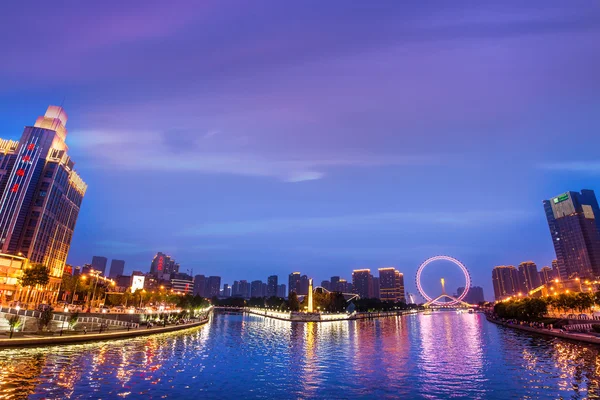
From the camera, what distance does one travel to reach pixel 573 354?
52.0 m

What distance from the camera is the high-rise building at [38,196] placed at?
119m

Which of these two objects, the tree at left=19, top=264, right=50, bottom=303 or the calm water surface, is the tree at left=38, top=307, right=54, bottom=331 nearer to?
the calm water surface

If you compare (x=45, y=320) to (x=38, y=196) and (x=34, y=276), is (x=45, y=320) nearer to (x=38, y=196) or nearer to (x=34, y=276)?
(x=34, y=276)

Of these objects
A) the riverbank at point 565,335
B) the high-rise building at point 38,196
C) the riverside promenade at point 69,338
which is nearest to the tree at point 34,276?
the riverside promenade at point 69,338

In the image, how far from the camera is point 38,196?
12569 cm

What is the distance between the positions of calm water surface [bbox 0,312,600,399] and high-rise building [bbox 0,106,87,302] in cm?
9033

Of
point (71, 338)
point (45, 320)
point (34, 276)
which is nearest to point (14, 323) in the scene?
point (45, 320)

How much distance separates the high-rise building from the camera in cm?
11894

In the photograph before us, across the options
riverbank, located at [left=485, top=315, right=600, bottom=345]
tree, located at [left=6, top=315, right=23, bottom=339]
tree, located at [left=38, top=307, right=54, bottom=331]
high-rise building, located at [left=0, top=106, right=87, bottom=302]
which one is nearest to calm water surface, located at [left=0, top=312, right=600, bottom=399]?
riverbank, located at [left=485, top=315, right=600, bottom=345]

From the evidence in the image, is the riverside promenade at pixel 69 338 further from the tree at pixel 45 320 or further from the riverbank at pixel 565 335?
the riverbank at pixel 565 335

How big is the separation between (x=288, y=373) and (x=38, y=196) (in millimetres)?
126836

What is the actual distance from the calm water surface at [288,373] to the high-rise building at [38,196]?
9033cm

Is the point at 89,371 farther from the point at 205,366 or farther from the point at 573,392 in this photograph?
the point at 573,392

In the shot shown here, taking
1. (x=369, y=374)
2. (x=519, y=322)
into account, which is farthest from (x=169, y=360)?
(x=519, y=322)
